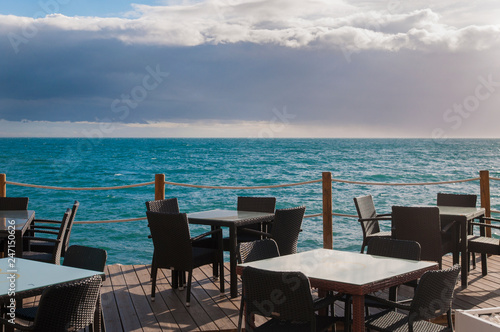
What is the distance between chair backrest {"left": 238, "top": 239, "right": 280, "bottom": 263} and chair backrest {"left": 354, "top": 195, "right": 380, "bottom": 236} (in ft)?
6.57

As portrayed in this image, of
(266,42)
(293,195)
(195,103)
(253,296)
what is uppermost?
(266,42)

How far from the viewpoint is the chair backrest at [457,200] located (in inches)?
238

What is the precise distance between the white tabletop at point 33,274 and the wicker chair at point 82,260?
155 millimetres

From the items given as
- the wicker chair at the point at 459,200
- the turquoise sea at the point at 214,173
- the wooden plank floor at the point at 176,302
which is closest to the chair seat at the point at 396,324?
the wooden plank floor at the point at 176,302

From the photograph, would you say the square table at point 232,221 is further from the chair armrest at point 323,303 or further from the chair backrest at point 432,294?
the chair backrest at point 432,294

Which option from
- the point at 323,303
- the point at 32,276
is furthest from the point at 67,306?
the point at 323,303

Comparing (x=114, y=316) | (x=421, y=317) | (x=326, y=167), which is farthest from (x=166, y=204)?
(x=326, y=167)

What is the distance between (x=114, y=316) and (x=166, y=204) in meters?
1.65

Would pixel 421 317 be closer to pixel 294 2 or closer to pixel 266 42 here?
pixel 294 2

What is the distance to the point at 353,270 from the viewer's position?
320cm

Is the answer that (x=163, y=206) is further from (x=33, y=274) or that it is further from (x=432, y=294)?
(x=432, y=294)

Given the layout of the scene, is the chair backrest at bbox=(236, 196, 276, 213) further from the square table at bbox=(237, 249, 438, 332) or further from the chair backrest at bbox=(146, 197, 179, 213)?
the square table at bbox=(237, 249, 438, 332)

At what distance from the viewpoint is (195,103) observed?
38.1 metres

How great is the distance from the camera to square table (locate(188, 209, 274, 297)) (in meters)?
4.96
